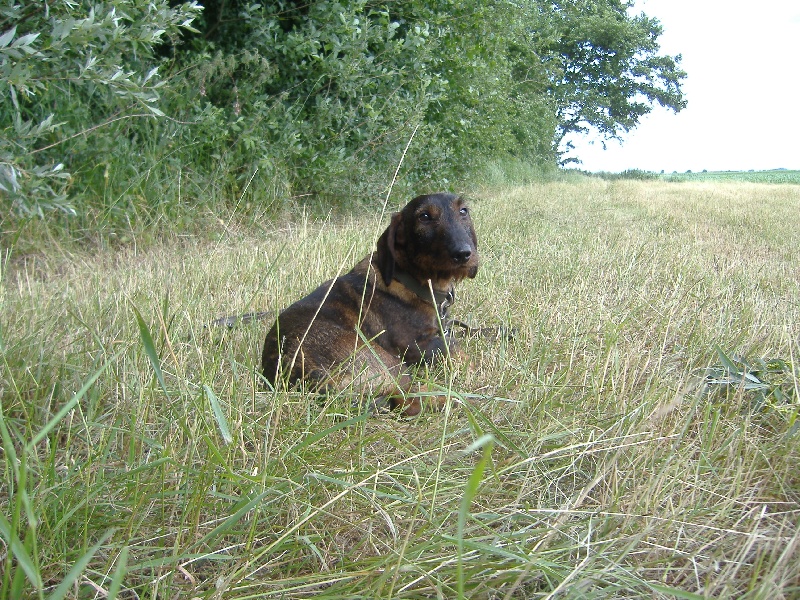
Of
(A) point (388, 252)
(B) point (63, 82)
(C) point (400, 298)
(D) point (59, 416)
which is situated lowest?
(C) point (400, 298)

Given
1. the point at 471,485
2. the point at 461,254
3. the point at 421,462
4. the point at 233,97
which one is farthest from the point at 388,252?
Result: the point at 233,97

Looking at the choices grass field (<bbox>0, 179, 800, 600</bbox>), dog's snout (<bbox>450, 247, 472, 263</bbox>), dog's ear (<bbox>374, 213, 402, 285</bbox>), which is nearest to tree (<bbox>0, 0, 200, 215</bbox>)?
grass field (<bbox>0, 179, 800, 600</bbox>)

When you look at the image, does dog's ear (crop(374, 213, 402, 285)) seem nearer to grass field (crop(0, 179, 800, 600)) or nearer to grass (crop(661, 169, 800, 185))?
grass field (crop(0, 179, 800, 600))

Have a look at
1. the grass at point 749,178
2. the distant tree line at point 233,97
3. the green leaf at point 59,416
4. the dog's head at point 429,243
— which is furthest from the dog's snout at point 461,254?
the grass at point 749,178

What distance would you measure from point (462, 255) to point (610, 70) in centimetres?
3987

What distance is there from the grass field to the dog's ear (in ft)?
2.11

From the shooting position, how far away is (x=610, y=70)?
3894cm

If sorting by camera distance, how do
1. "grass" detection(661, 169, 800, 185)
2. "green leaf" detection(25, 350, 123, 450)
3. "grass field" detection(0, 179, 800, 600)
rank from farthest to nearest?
"grass" detection(661, 169, 800, 185) < "grass field" detection(0, 179, 800, 600) < "green leaf" detection(25, 350, 123, 450)

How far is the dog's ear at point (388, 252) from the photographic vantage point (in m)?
3.63

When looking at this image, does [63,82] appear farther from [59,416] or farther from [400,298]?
[59,416]

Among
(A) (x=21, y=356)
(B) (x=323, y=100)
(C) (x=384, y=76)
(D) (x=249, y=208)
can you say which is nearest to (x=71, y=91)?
(D) (x=249, y=208)

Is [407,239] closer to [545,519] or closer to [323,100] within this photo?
[545,519]

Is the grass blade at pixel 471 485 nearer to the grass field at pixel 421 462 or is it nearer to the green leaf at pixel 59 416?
Result: the grass field at pixel 421 462

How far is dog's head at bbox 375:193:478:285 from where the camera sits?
11.8 ft
